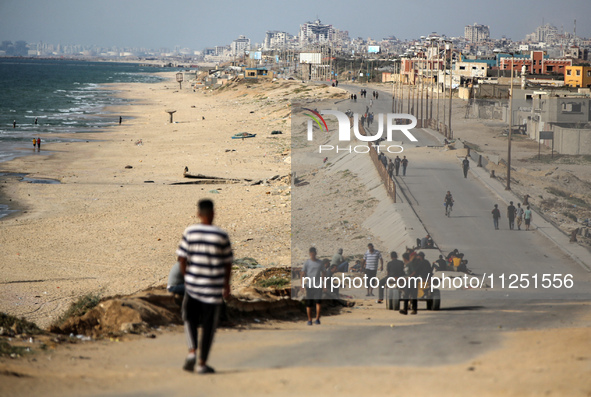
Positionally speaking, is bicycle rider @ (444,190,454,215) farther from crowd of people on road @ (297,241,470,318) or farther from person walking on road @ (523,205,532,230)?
person walking on road @ (523,205,532,230)

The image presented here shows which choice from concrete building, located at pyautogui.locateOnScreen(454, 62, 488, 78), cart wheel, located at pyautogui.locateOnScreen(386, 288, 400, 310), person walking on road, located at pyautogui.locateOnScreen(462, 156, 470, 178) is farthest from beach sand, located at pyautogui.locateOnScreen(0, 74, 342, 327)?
concrete building, located at pyautogui.locateOnScreen(454, 62, 488, 78)

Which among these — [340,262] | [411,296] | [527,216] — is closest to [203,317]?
[411,296]

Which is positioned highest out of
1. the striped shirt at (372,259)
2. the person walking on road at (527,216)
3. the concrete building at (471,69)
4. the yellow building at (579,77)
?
the concrete building at (471,69)

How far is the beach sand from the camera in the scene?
55.8ft

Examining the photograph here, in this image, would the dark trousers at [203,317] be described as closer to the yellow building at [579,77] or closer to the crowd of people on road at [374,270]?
the crowd of people on road at [374,270]

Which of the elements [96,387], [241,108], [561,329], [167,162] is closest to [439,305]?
[561,329]

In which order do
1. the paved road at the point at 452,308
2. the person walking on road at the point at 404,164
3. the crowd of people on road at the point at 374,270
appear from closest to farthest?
the paved road at the point at 452,308 → the crowd of people on road at the point at 374,270 → the person walking on road at the point at 404,164

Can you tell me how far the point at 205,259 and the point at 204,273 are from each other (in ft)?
0.50

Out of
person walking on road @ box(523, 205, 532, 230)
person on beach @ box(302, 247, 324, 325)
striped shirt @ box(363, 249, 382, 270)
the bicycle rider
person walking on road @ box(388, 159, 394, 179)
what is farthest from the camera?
person walking on road @ box(388, 159, 394, 179)

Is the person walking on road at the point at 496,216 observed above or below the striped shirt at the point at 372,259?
above

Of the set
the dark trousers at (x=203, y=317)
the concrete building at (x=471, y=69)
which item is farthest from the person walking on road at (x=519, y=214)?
the concrete building at (x=471, y=69)

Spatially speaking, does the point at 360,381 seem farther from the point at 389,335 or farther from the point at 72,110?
the point at 72,110

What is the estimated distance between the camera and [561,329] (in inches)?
355

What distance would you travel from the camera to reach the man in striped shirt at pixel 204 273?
579cm
